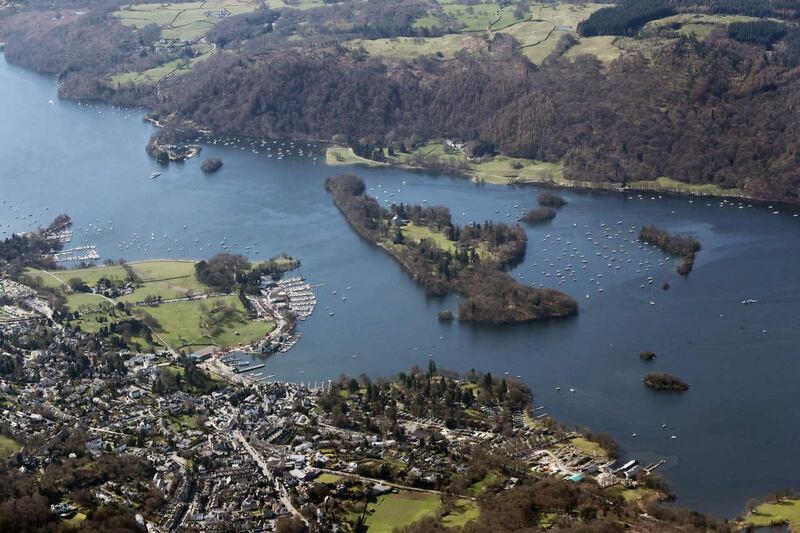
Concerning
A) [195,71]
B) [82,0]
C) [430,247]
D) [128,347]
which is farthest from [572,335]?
[82,0]

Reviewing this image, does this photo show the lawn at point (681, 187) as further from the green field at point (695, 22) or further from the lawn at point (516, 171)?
the green field at point (695, 22)

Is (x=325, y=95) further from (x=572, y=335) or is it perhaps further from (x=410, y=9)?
(x=572, y=335)

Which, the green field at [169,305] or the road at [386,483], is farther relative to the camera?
the green field at [169,305]

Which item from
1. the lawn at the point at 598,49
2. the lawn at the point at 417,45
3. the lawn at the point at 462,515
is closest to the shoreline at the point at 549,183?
the lawn at the point at 598,49

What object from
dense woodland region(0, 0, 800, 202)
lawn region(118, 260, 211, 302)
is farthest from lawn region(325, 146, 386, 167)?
lawn region(118, 260, 211, 302)

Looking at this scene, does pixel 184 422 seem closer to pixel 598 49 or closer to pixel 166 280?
pixel 166 280

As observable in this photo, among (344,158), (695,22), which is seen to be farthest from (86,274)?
(695,22)

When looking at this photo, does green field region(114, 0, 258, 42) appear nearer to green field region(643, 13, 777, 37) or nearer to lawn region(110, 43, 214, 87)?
lawn region(110, 43, 214, 87)

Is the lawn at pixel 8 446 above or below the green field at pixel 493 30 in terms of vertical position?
below
